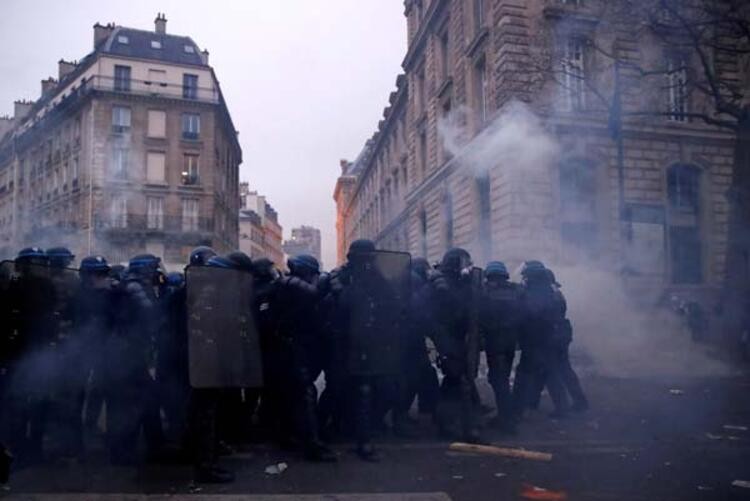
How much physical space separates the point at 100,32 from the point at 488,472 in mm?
39029

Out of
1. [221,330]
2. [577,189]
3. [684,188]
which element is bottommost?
[221,330]

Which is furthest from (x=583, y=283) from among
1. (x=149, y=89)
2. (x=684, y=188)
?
(x=149, y=89)

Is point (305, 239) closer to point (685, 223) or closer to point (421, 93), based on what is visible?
point (421, 93)

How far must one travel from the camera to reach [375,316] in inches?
183

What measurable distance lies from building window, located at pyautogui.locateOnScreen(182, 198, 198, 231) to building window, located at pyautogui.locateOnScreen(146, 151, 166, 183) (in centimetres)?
189

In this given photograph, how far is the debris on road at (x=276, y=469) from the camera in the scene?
411 centimetres

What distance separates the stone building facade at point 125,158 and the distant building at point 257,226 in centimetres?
1323

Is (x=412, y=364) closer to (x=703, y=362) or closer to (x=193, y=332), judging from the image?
(x=193, y=332)

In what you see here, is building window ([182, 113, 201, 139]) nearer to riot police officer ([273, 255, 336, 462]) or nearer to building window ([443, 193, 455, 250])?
building window ([443, 193, 455, 250])

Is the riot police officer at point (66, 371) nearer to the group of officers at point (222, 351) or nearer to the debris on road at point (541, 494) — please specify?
the group of officers at point (222, 351)

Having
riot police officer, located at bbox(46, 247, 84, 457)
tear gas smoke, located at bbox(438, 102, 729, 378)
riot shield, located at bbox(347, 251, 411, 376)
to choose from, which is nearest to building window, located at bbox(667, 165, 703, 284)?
tear gas smoke, located at bbox(438, 102, 729, 378)

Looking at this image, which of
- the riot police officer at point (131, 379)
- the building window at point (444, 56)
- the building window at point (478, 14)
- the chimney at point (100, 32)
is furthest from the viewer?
the chimney at point (100, 32)

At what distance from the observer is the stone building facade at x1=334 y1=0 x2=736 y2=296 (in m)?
13.2

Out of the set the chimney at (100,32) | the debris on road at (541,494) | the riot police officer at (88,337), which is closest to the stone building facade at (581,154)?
the debris on road at (541,494)
